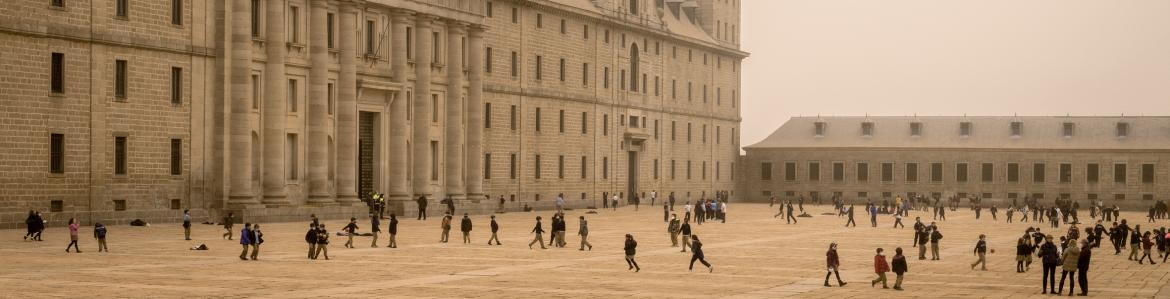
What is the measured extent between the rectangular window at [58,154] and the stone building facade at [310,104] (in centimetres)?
7

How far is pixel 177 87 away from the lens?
2415 inches

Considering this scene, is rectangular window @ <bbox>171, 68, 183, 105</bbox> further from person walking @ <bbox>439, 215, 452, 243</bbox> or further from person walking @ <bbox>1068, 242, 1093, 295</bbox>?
person walking @ <bbox>1068, 242, 1093, 295</bbox>

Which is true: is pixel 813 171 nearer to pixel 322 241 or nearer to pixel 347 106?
pixel 347 106

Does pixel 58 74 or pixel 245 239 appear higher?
pixel 58 74

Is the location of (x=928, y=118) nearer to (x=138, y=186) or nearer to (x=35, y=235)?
(x=138, y=186)

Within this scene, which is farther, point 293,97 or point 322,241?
point 293,97

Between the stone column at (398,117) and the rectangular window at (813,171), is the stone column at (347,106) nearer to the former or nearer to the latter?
the stone column at (398,117)

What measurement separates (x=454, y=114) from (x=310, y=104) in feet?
42.7

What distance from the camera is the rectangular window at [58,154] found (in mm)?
56000

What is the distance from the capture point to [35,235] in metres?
48.8

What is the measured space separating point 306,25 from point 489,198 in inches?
833

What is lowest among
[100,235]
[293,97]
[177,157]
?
[100,235]

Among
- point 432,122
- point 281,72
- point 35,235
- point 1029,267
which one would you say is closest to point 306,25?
point 281,72

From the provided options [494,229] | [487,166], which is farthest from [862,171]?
[494,229]
